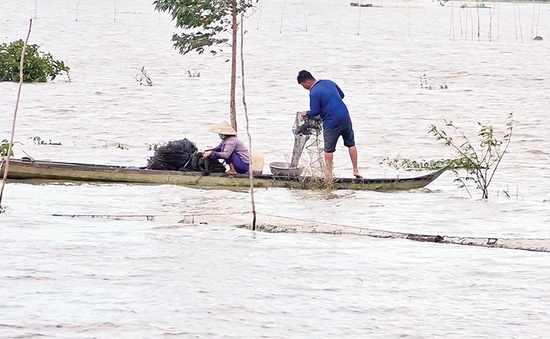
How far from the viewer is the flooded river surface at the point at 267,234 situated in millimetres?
6316

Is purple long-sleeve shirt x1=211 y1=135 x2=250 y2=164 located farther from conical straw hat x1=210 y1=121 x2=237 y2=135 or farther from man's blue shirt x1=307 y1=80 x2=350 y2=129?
man's blue shirt x1=307 y1=80 x2=350 y2=129

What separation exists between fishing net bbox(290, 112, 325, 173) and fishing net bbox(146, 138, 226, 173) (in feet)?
2.84

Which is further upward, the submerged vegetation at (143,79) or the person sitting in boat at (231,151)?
the submerged vegetation at (143,79)

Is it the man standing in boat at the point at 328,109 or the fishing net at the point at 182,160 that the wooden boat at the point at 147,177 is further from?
the man standing in boat at the point at 328,109

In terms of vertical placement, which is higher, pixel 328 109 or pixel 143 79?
pixel 143 79

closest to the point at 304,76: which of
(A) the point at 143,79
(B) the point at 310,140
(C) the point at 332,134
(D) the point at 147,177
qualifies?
(C) the point at 332,134

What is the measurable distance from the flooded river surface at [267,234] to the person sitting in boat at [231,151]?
30cm

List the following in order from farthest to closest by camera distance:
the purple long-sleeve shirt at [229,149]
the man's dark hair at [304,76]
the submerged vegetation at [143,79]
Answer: the submerged vegetation at [143,79]
the man's dark hair at [304,76]
the purple long-sleeve shirt at [229,149]

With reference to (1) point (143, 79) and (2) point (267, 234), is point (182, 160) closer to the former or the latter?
(2) point (267, 234)

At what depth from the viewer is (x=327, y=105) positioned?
38.0ft

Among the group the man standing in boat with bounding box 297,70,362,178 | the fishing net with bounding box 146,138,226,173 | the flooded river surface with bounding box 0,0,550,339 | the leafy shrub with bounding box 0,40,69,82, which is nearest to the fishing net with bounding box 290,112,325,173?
the man standing in boat with bounding box 297,70,362,178

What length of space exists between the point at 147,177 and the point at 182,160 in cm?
40

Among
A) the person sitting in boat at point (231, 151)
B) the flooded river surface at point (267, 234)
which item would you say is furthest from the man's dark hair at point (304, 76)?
the flooded river surface at point (267, 234)

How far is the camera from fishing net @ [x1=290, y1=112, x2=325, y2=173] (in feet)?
38.3
